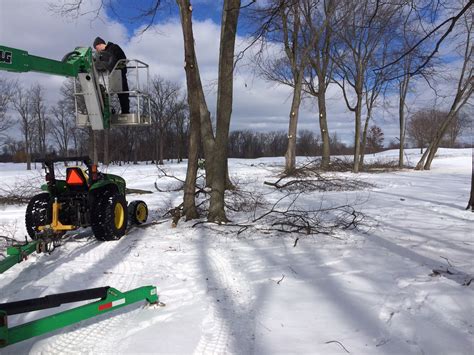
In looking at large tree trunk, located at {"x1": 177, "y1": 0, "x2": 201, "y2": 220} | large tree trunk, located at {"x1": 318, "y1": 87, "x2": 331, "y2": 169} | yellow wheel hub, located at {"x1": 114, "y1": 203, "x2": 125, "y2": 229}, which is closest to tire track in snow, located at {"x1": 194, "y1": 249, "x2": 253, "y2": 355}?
yellow wheel hub, located at {"x1": 114, "y1": 203, "x2": 125, "y2": 229}

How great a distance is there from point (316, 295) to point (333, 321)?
591 mm

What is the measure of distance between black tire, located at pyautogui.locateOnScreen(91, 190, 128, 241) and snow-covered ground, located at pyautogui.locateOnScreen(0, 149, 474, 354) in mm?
186

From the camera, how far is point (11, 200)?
1169 centimetres

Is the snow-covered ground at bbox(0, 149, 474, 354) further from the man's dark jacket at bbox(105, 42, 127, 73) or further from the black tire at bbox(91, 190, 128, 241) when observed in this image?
the man's dark jacket at bbox(105, 42, 127, 73)

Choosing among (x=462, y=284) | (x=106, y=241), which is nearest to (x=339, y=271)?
(x=462, y=284)

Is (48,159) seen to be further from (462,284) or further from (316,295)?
(462,284)

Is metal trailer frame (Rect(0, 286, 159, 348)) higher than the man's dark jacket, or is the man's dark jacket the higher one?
the man's dark jacket

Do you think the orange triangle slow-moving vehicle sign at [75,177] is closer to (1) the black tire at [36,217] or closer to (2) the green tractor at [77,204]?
(2) the green tractor at [77,204]

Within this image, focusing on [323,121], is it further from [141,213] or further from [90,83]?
[90,83]

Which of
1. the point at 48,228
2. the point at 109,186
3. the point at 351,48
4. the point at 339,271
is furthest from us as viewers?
the point at 351,48

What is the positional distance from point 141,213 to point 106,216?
1643mm

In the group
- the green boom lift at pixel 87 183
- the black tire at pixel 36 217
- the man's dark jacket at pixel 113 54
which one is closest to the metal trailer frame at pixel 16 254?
the green boom lift at pixel 87 183

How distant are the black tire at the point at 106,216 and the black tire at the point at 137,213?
2.53 feet

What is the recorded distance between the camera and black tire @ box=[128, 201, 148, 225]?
7.61 meters
